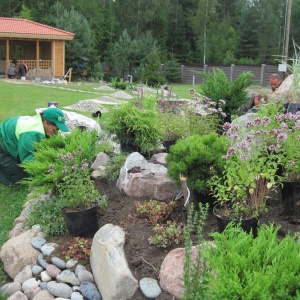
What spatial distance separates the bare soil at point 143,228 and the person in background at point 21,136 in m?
1.53

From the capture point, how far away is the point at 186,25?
56.2 meters

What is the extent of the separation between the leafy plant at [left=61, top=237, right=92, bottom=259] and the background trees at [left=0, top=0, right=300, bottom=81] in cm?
4097

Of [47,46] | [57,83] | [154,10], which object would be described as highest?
[154,10]

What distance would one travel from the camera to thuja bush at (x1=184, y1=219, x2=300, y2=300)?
2365mm

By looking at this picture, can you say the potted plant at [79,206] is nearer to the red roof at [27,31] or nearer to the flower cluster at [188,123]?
the flower cluster at [188,123]

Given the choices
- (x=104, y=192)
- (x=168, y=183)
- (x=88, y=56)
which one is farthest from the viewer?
(x=88, y=56)

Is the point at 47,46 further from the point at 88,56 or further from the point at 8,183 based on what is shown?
the point at 8,183

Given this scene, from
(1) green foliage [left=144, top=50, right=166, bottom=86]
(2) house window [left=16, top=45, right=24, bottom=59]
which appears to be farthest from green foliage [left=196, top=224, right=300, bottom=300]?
(2) house window [left=16, top=45, right=24, bottom=59]

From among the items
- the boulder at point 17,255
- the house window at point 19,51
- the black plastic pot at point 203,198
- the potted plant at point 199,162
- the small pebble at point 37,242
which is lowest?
the boulder at point 17,255

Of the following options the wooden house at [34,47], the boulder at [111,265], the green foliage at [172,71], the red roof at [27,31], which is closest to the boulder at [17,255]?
the boulder at [111,265]

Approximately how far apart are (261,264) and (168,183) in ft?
6.73

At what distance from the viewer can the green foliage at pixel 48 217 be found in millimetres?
4469

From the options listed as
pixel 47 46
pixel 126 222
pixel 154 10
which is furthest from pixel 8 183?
pixel 154 10

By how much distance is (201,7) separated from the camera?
52.0m
